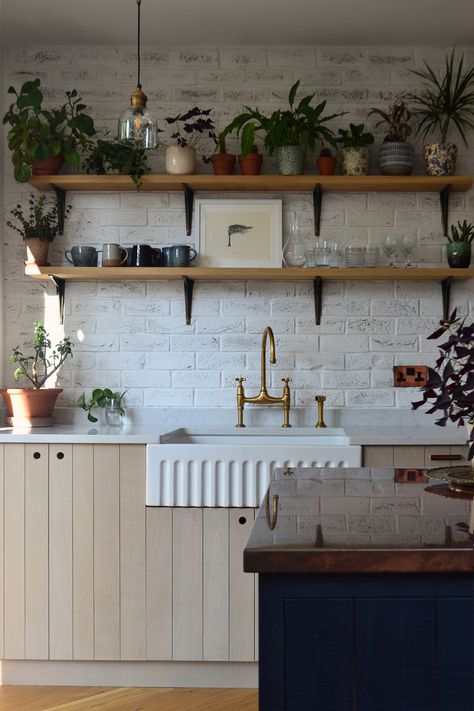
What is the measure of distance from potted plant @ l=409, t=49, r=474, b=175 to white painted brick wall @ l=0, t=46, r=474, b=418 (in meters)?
0.09

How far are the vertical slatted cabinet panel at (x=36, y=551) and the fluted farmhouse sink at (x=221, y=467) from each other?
1.35 feet

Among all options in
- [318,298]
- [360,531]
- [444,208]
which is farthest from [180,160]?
[360,531]

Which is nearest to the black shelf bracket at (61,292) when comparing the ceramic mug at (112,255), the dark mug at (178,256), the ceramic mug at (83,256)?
the ceramic mug at (83,256)

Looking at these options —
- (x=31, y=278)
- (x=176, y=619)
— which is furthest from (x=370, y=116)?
(x=176, y=619)

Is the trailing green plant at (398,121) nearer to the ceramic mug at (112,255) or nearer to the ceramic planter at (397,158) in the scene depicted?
the ceramic planter at (397,158)

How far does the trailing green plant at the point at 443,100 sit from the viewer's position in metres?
3.56

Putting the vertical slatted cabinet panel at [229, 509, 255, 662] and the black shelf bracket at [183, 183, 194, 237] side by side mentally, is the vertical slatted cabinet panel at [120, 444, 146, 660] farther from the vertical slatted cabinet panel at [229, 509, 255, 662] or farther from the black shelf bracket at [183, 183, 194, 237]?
the black shelf bracket at [183, 183, 194, 237]

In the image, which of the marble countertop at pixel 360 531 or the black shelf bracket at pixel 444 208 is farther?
the black shelf bracket at pixel 444 208

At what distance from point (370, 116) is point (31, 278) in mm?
1712

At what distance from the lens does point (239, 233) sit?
143 inches

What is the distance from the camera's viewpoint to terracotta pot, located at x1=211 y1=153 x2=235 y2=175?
3.54 metres

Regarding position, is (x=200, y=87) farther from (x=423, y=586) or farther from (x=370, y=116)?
(x=423, y=586)

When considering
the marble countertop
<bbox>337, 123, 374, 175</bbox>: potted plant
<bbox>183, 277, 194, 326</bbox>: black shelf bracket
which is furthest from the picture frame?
the marble countertop

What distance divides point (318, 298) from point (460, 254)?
0.64 meters
